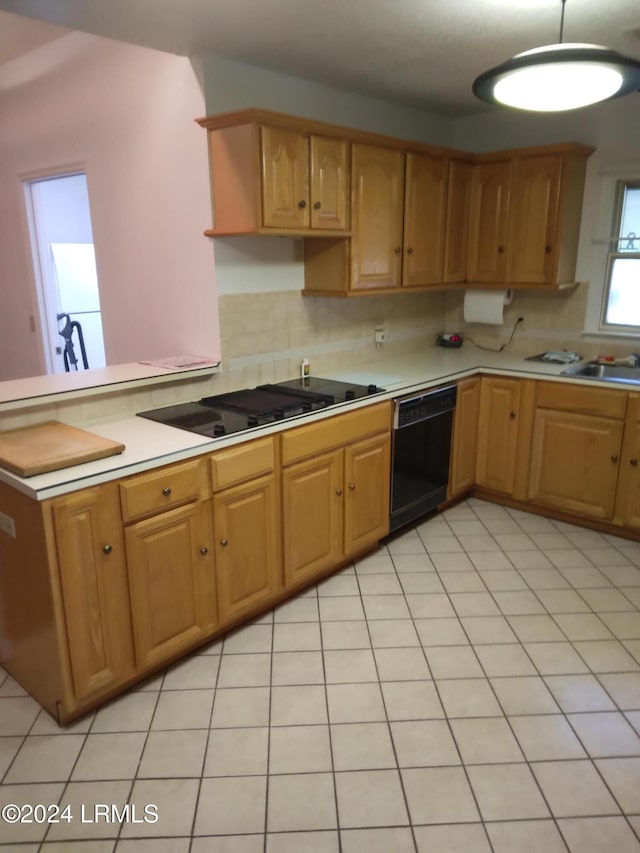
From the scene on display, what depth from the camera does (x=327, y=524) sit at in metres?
2.87

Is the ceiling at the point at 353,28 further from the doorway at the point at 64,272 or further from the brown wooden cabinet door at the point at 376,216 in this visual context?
the doorway at the point at 64,272

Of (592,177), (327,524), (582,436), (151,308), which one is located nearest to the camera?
(327,524)

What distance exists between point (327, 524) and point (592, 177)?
2.63m

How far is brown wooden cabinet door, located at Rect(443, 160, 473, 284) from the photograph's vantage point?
364 centimetres

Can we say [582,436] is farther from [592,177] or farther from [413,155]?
[413,155]

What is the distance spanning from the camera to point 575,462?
346 cm

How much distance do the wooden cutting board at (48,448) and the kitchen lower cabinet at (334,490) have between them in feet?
2.56

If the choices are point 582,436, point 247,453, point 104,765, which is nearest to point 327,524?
point 247,453

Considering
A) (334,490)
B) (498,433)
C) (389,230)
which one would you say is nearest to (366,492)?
(334,490)

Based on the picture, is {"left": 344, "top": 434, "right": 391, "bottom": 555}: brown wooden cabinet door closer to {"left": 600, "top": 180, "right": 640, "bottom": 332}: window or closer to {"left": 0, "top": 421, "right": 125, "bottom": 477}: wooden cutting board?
{"left": 0, "top": 421, "right": 125, "bottom": 477}: wooden cutting board

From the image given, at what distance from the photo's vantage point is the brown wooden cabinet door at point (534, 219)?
139 inches

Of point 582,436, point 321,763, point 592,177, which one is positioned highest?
point 592,177

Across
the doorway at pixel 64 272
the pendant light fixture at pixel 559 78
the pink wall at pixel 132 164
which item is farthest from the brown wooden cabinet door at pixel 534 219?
the doorway at pixel 64 272

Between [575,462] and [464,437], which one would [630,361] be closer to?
[575,462]
